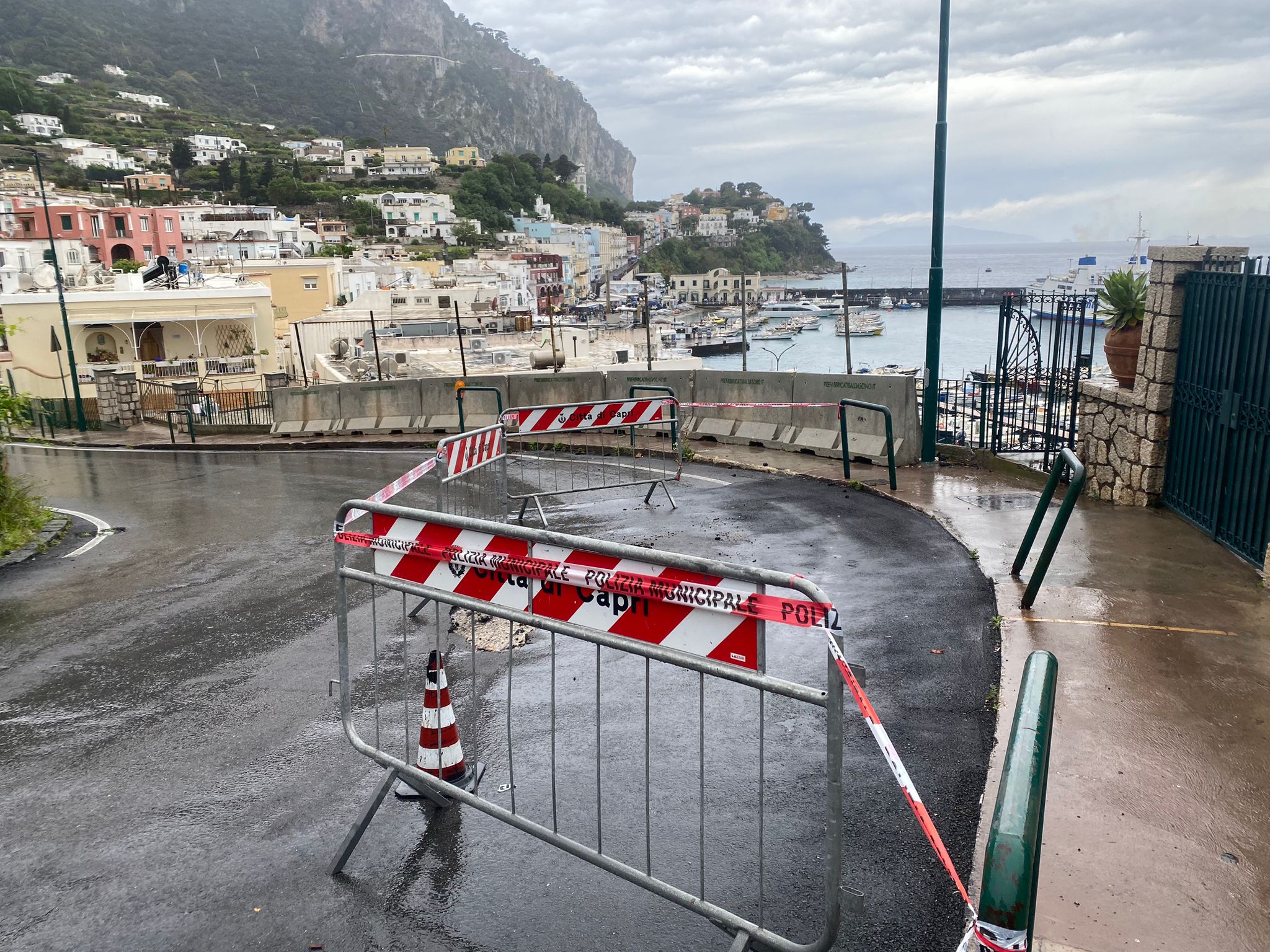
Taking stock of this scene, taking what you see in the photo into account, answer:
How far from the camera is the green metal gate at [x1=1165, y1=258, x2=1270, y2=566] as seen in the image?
7703 mm

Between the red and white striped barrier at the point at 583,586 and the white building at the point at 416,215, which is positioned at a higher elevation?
the white building at the point at 416,215

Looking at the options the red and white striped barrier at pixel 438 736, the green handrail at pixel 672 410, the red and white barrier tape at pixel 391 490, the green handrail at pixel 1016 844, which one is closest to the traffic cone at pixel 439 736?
the red and white striped barrier at pixel 438 736

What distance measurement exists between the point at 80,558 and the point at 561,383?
9448 millimetres

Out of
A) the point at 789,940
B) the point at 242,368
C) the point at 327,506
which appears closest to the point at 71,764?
the point at 789,940

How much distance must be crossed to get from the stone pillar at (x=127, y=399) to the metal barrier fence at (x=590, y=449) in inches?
671

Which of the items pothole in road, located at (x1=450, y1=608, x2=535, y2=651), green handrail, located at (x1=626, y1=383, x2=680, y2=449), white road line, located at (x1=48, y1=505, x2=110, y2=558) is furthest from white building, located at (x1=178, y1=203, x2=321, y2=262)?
pothole in road, located at (x1=450, y1=608, x2=535, y2=651)

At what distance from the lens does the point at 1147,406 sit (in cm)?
957

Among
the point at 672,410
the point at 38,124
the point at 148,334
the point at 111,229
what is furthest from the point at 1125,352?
the point at 38,124

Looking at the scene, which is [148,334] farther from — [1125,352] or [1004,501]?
[1125,352]

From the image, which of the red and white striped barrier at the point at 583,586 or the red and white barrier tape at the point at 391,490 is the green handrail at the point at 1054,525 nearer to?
the red and white striped barrier at the point at 583,586

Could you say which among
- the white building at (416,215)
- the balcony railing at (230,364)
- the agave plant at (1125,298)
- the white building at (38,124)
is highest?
the white building at (38,124)

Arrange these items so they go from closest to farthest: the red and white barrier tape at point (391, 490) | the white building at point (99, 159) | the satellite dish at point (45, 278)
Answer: the red and white barrier tape at point (391, 490)
the satellite dish at point (45, 278)
the white building at point (99, 159)

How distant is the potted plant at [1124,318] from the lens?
394 inches

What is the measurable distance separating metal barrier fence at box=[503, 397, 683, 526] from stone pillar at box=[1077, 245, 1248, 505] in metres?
4.98
